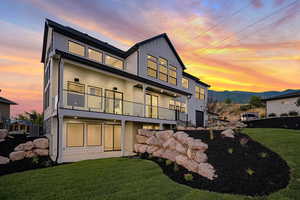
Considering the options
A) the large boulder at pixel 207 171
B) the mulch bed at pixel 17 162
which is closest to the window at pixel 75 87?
the mulch bed at pixel 17 162

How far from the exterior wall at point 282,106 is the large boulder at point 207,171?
74.0 ft

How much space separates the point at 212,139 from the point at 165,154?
2638mm

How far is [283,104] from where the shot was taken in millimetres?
24203

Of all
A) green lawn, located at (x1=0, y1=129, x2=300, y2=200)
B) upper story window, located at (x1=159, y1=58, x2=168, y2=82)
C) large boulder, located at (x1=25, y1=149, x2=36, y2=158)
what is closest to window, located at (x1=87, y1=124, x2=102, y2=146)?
large boulder, located at (x1=25, y1=149, x2=36, y2=158)

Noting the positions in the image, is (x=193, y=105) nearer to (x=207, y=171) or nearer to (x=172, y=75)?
(x=172, y=75)

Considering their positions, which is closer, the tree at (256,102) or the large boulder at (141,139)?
the large boulder at (141,139)

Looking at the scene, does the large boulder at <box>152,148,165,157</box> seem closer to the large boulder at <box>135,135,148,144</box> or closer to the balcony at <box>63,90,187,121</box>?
the large boulder at <box>135,135,148,144</box>

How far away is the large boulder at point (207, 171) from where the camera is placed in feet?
20.6

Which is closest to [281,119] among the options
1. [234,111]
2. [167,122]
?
[167,122]

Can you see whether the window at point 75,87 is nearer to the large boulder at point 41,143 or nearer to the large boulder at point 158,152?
the large boulder at point 41,143

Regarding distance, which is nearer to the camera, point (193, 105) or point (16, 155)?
point (16, 155)

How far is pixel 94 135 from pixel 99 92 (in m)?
3.16

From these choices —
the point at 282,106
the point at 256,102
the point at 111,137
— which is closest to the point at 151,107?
the point at 111,137

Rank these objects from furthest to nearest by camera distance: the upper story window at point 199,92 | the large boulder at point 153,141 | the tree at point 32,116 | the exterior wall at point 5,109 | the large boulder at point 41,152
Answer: the upper story window at point 199,92 → the exterior wall at point 5,109 → the tree at point 32,116 → the large boulder at point 153,141 → the large boulder at point 41,152
